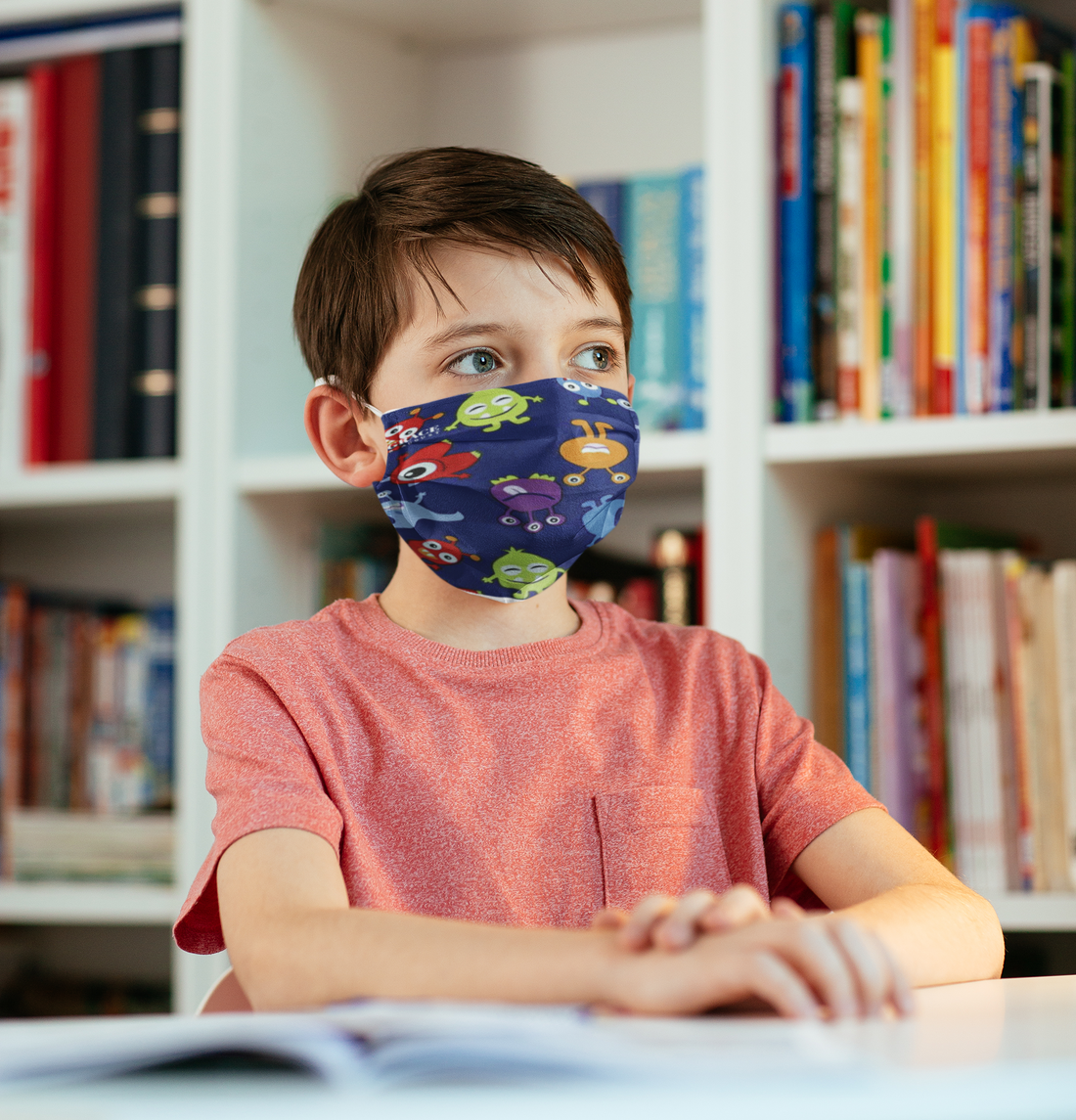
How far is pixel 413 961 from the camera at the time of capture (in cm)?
57

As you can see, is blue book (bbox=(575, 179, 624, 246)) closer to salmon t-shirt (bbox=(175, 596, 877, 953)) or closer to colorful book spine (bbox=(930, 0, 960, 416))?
colorful book spine (bbox=(930, 0, 960, 416))

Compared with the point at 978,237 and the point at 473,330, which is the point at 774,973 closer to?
the point at 473,330

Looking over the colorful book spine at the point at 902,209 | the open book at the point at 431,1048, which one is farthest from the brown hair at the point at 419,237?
the open book at the point at 431,1048

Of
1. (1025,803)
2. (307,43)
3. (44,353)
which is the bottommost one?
(1025,803)

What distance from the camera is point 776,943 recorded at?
494 mm

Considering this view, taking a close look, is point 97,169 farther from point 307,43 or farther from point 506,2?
point 506,2

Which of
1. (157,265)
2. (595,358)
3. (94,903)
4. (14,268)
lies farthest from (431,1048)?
(14,268)

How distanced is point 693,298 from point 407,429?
0.56 metres

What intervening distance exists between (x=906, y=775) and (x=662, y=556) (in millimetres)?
351

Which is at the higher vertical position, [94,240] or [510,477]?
[94,240]

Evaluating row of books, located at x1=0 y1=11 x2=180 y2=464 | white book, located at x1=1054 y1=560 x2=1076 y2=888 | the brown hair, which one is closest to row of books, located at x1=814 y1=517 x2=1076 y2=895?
white book, located at x1=1054 y1=560 x2=1076 y2=888

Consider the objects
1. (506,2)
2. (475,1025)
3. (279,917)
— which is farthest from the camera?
(506,2)

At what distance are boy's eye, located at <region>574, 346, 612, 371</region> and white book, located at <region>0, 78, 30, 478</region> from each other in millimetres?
881

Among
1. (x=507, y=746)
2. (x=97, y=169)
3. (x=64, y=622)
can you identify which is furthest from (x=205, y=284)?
(x=507, y=746)
